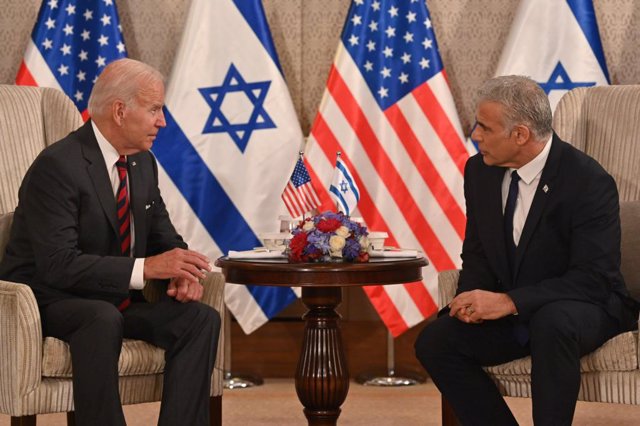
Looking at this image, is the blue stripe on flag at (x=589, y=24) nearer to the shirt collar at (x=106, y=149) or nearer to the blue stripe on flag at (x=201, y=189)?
the blue stripe on flag at (x=201, y=189)

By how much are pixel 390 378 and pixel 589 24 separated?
2025 mm

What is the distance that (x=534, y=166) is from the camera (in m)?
3.65

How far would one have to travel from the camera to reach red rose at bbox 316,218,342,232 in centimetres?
372

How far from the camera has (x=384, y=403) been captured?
5.01m

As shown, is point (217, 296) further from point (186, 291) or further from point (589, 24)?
point (589, 24)

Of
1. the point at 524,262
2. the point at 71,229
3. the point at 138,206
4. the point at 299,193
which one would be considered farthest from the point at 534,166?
the point at 71,229

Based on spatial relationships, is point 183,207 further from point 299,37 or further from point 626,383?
point 626,383

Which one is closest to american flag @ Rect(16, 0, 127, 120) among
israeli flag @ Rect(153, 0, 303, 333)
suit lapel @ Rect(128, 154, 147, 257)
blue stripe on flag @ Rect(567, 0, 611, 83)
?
israeli flag @ Rect(153, 0, 303, 333)

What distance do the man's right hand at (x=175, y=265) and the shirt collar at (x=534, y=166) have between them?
1133 mm

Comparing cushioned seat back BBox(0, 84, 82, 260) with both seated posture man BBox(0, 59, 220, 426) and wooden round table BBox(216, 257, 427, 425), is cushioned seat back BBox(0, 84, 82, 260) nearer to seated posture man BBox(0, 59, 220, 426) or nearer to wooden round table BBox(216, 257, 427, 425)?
seated posture man BBox(0, 59, 220, 426)

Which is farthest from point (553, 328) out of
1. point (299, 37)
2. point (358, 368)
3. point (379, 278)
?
point (299, 37)

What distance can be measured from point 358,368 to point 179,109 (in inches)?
64.1

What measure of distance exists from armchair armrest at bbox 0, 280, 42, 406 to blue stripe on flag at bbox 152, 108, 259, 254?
6.60ft

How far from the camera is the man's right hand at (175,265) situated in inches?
136
